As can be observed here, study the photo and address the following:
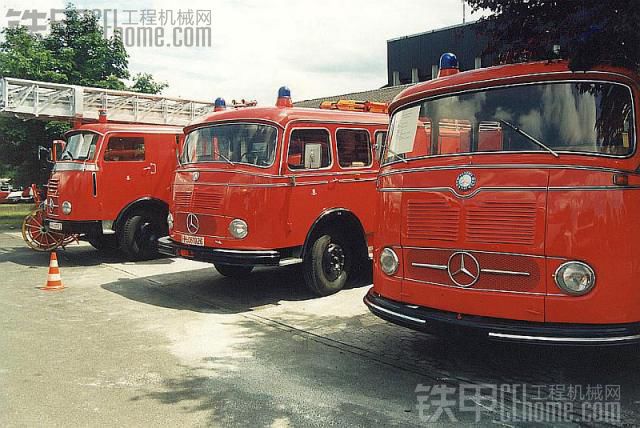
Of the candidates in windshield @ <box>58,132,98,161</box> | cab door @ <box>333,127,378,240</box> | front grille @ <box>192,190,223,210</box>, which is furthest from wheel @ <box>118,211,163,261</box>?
cab door @ <box>333,127,378,240</box>

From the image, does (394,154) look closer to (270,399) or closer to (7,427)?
(270,399)

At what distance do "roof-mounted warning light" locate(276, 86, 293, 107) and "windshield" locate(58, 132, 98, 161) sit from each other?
4742 millimetres

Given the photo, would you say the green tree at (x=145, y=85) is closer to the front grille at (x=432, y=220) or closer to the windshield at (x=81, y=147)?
the windshield at (x=81, y=147)

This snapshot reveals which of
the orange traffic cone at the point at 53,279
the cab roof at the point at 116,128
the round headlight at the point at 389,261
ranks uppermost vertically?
the cab roof at the point at 116,128

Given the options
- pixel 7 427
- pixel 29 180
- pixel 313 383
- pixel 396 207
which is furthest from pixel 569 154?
pixel 29 180

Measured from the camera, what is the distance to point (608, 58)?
441cm

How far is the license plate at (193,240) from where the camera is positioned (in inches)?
313

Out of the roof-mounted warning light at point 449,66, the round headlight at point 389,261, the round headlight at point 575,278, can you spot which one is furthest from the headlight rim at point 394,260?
the roof-mounted warning light at point 449,66


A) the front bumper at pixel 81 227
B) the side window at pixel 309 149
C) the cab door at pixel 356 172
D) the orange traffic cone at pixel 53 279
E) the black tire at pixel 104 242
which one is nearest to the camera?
the side window at pixel 309 149

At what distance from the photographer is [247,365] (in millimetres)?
5441

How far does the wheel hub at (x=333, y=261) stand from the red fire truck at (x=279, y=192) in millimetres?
14

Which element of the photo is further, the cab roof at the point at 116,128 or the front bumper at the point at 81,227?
the cab roof at the point at 116,128

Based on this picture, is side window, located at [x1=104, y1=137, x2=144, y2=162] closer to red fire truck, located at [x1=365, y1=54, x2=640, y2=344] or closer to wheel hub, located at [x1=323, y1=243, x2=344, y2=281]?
wheel hub, located at [x1=323, y1=243, x2=344, y2=281]

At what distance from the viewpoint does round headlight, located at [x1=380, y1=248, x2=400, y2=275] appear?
206 inches
